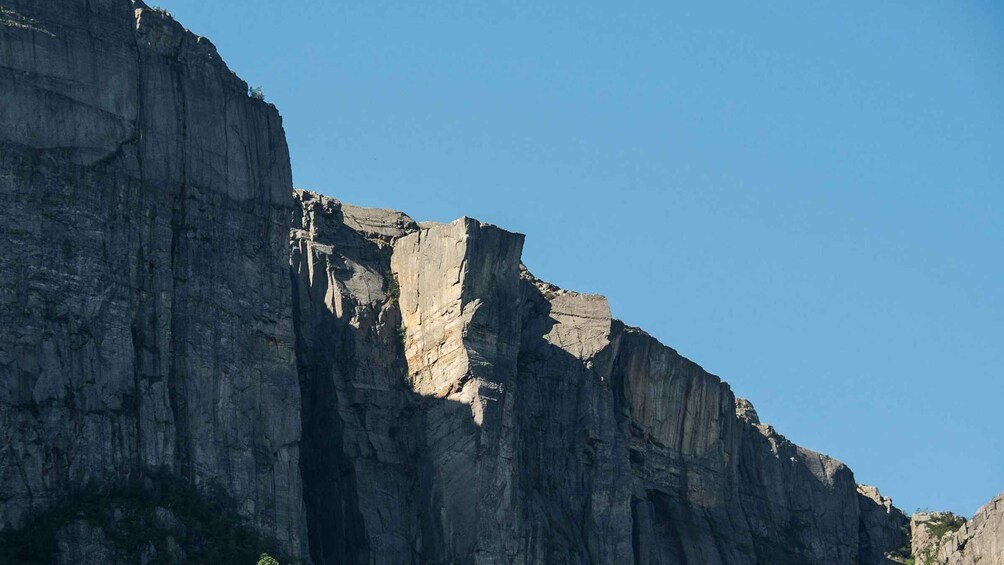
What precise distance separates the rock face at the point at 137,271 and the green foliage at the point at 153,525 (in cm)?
55

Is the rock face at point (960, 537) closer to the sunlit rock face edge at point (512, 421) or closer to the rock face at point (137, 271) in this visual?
the sunlit rock face edge at point (512, 421)

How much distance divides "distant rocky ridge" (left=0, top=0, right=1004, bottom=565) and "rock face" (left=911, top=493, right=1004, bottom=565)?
14910mm

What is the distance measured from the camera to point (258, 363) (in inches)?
5536

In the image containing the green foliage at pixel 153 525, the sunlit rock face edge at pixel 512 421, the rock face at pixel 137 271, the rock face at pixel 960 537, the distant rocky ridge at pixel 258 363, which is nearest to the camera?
the green foliage at pixel 153 525

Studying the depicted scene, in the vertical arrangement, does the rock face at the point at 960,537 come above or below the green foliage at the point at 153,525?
above

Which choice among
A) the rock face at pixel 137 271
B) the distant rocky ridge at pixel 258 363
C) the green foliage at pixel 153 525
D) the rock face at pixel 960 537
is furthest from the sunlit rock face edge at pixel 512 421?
the green foliage at pixel 153 525

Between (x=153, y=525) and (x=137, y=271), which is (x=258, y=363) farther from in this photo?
(x=153, y=525)

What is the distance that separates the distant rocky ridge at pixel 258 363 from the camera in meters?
133

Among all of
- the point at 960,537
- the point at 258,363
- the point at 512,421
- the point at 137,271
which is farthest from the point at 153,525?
the point at 960,537

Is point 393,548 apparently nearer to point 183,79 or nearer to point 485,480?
point 485,480

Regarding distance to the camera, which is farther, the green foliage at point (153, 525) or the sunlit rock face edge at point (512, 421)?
the sunlit rock face edge at point (512, 421)

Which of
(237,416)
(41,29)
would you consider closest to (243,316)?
(237,416)

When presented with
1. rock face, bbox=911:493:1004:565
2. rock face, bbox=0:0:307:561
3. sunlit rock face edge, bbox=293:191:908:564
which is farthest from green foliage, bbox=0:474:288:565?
rock face, bbox=911:493:1004:565

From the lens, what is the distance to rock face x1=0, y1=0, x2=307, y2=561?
13238 centimetres
